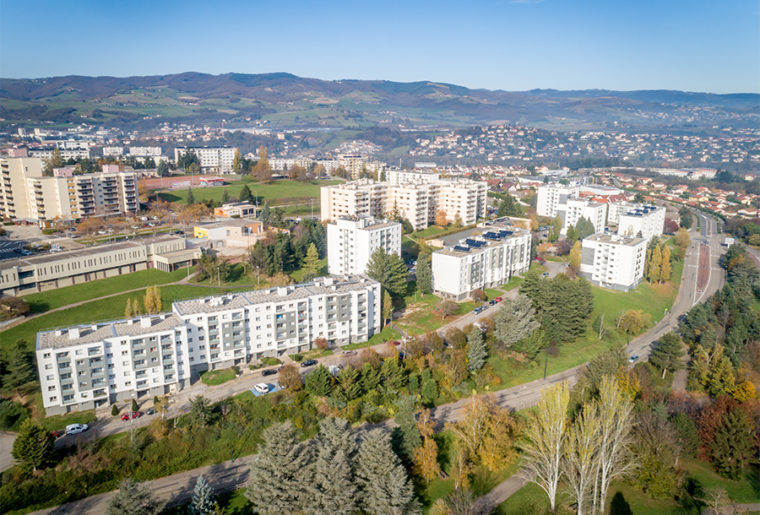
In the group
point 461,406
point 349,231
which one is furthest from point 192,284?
point 461,406

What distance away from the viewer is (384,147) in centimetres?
15500

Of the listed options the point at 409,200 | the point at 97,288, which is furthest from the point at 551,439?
the point at 409,200

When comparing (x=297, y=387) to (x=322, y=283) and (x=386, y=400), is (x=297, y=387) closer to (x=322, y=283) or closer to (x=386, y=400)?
(x=386, y=400)

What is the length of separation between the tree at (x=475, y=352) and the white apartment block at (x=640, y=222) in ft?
89.0

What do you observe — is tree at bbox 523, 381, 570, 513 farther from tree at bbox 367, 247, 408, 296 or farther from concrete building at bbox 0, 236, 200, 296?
concrete building at bbox 0, 236, 200, 296

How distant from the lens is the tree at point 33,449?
17.6m

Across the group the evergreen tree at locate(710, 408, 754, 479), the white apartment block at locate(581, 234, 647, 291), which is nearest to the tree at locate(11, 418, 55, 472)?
the evergreen tree at locate(710, 408, 754, 479)

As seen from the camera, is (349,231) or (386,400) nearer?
(386,400)

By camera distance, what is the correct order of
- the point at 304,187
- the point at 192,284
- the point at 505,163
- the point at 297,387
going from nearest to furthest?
1. the point at 297,387
2. the point at 192,284
3. the point at 304,187
4. the point at 505,163

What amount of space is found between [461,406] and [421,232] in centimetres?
2684

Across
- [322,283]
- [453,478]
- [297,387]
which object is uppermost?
[322,283]

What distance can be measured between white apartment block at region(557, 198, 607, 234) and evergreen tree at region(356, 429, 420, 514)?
39.3 metres

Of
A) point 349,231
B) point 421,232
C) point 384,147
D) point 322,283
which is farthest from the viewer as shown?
point 384,147

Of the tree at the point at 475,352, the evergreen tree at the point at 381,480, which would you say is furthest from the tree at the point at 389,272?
the evergreen tree at the point at 381,480
